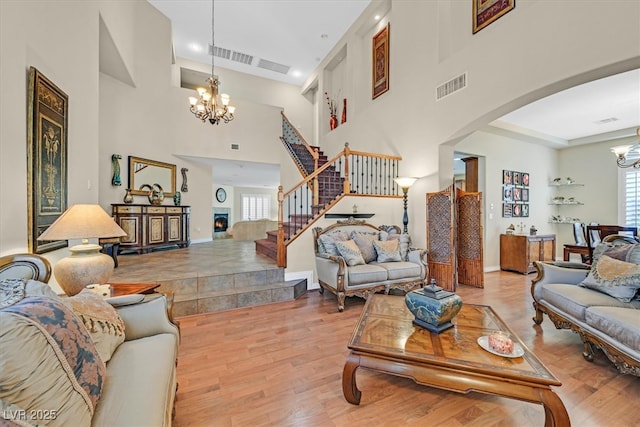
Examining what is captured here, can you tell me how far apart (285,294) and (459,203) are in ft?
11.1

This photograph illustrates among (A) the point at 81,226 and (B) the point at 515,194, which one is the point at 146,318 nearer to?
(A) the point at 81,226

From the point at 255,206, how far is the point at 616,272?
12682 millimetres

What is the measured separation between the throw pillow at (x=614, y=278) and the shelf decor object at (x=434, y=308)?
164cm

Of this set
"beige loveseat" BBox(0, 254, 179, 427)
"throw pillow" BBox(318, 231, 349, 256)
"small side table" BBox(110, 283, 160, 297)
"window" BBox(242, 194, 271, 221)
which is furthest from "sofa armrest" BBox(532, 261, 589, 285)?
"window" BBox(242, 194, 271, 221)

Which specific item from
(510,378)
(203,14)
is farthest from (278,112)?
(510,378)

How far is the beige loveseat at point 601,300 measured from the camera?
1896 millimetres

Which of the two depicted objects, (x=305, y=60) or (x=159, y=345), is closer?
(x=159, y=345)

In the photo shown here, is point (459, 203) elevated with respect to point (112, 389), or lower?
elevated

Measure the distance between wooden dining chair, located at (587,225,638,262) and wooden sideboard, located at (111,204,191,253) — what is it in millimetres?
7423

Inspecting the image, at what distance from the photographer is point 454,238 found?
4.17m

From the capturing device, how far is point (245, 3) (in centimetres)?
553

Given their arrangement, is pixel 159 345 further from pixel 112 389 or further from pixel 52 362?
pixel 52 362

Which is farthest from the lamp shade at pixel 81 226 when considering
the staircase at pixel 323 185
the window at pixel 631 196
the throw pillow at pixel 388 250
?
the window at pixel 631 196

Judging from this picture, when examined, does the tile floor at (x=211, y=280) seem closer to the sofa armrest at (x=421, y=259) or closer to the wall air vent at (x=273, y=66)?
the sofa armrest at (x=421, y=259)
